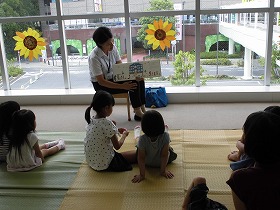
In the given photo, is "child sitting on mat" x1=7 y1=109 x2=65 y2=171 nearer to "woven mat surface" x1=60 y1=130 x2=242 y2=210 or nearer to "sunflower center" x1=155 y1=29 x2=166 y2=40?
"woven mat surface" x1=60 y1=130 x2=242 y2=210

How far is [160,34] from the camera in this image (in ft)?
14.9

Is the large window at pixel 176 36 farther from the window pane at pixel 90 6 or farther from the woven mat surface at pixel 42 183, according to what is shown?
the woven mat surface at pixel 42 183

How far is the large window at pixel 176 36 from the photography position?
445 cm

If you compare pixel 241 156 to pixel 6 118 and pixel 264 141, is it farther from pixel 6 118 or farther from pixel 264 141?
pixel 6 118

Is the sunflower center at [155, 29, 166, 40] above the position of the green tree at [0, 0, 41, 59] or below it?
below

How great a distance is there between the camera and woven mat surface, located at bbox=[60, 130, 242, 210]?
216cm

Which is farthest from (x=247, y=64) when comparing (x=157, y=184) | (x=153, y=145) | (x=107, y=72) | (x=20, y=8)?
(x=20, y=8)

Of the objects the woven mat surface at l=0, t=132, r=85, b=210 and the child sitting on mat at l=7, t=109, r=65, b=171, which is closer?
the woven mat surface at l=0, t=132, r=85, b=210

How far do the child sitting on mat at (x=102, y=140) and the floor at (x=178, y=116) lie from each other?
1.05 meters

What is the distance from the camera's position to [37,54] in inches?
189

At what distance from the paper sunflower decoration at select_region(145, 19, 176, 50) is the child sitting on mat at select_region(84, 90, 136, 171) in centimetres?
224

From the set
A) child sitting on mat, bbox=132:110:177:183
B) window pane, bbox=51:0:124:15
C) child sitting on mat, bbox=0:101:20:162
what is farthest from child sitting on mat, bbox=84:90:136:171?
window pane, bbox=51:0:124:15

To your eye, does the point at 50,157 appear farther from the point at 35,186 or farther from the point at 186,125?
the point at 186,125

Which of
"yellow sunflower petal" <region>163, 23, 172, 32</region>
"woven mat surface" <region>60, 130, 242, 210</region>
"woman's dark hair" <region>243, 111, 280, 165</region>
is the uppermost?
"yellow sunflower petal" <region>163, 23, 172, 32</region>
